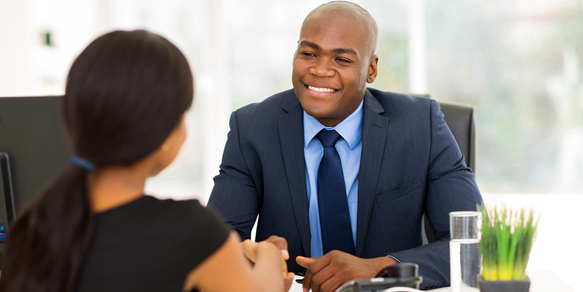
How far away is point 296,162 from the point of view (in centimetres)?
170

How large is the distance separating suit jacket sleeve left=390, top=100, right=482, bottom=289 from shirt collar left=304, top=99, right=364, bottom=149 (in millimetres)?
246

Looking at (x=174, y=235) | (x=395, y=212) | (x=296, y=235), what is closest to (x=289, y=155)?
(x=296, y=235)

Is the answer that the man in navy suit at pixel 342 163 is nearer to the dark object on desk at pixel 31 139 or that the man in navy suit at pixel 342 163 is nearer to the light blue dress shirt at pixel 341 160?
the light blue dress shirt at pixel 341 160

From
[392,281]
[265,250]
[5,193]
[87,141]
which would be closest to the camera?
[87,141]

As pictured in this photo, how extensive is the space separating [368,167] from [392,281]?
753 millimetres

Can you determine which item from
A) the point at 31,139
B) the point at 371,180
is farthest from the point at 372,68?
the point at 31,139

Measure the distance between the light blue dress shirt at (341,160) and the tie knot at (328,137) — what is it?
12 mm

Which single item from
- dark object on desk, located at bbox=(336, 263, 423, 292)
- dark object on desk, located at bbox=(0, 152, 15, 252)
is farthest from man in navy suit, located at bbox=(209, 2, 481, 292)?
dark object on desk, located at bbox=(336, 263, 423, 292)

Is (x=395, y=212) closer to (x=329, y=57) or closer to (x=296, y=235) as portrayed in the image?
(x=296, y=235)

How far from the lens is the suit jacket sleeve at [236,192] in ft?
5.45

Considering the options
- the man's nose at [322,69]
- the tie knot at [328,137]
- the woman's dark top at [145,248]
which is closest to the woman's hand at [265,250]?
the woman's dark top at [145,248]

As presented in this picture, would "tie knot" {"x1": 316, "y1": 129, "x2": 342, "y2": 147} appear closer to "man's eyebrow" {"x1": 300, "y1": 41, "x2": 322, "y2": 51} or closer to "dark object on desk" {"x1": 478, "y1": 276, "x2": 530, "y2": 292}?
"man's eyebrow" {"x1": 300, "y1": 41, "x2": 322, "y2": 51}

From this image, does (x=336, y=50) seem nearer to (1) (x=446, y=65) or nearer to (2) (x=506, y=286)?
(2) (x=506, y=286)

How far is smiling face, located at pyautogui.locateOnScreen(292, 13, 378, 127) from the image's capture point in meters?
1.69
